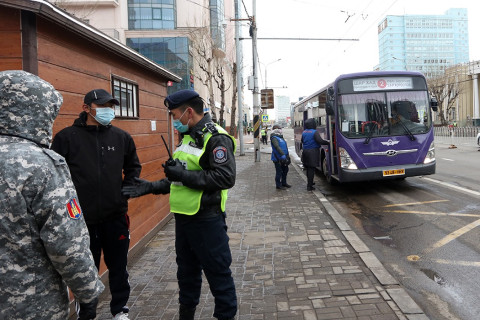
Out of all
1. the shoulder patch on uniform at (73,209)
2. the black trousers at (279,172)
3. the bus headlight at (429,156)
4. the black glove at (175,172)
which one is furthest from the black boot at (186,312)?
the bus headlight at (429,156)

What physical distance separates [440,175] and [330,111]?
501cm

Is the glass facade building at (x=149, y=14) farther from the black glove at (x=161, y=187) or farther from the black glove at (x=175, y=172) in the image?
the black glove at (x=175, y=172)

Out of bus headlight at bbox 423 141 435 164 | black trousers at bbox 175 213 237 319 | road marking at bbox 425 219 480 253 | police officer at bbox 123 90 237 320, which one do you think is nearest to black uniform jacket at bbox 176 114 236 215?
police officer at bbox 123 90 237 320

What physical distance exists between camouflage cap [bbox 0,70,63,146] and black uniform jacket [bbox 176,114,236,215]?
3.58 feet

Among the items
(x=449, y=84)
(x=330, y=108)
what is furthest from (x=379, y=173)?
(x=449, y=84)

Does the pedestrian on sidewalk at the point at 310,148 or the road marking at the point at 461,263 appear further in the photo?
the pedestrian on sidewalk at the point at 310,148

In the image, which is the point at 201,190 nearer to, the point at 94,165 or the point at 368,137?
the point at 94,165

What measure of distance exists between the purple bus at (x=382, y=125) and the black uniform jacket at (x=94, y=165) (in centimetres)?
649

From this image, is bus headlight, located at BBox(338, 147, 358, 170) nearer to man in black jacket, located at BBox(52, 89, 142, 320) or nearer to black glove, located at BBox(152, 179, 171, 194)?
man in black jacket, located at BBox(52, 89, 142, 320)

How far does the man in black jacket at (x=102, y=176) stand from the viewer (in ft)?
9.87

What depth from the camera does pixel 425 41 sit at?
288 ft

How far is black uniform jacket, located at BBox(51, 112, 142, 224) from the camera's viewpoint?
2.99 m

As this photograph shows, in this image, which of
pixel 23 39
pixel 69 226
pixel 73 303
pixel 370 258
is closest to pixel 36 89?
pixel 69 226

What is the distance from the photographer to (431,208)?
23.9ft
